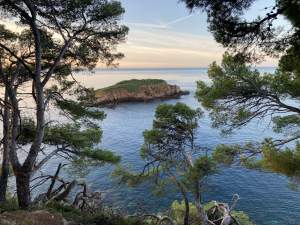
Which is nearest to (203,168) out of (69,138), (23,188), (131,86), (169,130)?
(169,130)

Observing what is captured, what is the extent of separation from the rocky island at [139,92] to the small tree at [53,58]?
195ft

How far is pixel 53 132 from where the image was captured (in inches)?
473

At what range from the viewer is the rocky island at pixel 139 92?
73.2 m

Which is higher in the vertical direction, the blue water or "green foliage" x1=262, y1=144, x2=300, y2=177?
"green foliage" x1=262, y1=144, x2=300, y2=177

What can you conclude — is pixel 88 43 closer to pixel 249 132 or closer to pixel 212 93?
pixel 212 93

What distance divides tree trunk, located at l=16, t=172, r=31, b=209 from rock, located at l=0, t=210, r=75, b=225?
70.7 inches

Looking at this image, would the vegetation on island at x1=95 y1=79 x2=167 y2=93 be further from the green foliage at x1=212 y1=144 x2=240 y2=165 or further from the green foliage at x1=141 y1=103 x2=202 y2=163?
the green foliage at x1=212 y1=144 x2=240 y2=165

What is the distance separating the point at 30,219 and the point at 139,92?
229 ft

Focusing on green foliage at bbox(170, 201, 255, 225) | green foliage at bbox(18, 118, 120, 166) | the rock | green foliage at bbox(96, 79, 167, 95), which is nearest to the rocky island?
green foliage at bbox(96, 79, 167, 95)

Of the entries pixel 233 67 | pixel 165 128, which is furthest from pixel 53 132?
pixel 233 67

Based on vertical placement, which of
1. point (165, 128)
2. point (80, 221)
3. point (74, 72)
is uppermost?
point (74, 72)

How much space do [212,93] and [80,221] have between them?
6646 mm

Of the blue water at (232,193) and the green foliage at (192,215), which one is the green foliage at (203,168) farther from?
the green foliage at (192,215)

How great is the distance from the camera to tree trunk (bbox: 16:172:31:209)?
31.0ft
